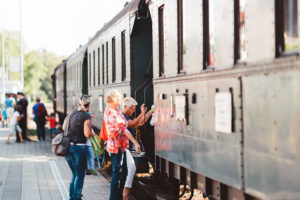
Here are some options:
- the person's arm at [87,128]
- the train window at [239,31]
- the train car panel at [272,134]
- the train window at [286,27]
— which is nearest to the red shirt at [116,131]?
the person's arm at [87,128]

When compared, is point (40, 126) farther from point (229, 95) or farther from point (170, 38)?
point (229, 95)

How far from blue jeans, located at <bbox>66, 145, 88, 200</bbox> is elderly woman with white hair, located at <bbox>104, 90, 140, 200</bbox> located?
26.9 inches

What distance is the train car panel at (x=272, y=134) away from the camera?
390cm

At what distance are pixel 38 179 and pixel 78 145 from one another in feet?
11.7

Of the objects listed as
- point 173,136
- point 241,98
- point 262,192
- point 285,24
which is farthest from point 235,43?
point 173,136

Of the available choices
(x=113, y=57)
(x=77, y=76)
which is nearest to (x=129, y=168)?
(x=113, y=57)

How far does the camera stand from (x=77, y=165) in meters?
8.50

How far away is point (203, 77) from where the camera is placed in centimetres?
596

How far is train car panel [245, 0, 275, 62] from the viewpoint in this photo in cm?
432

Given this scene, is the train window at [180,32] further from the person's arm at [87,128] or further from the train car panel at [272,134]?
the train car panel at [272,134]

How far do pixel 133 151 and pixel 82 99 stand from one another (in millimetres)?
1169

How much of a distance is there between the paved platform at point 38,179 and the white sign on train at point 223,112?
4530mm

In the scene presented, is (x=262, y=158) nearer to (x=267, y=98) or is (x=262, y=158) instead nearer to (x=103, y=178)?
(x=267, y=98)

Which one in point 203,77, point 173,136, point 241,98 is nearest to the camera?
point 241,98
